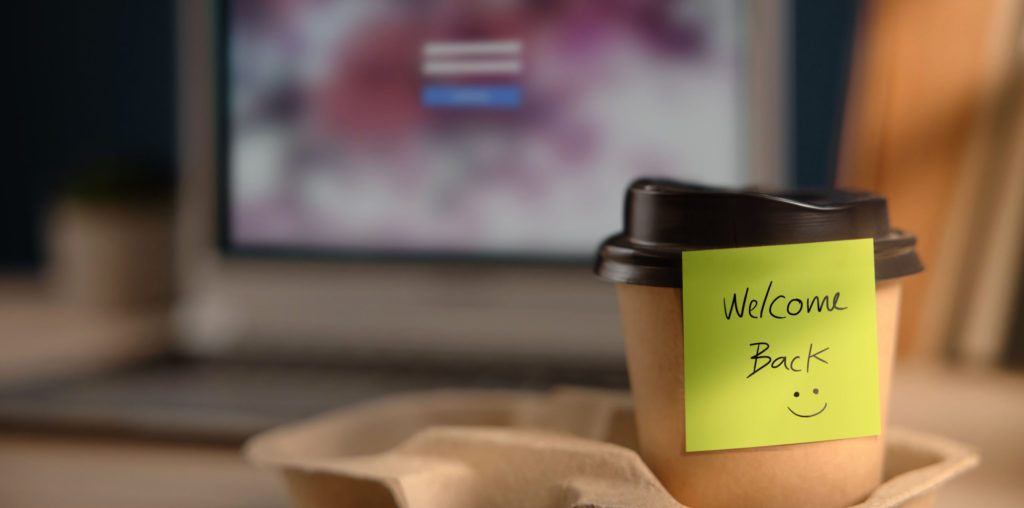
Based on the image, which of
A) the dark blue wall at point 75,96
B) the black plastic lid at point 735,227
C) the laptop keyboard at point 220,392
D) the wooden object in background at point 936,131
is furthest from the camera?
the dark blue wall at point 75,96

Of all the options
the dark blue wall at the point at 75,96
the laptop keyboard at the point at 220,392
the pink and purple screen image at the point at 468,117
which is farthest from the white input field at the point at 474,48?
the dark blue wall at the point at 75,96

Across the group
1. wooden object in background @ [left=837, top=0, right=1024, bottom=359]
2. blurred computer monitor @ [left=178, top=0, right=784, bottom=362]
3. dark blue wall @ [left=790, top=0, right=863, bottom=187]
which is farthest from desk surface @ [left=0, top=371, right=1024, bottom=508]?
dark blue wall @ [left=790, top=0, right=863, bottom=187]

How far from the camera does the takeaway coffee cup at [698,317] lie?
1.11ft

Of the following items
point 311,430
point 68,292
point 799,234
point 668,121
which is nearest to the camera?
point 799,234

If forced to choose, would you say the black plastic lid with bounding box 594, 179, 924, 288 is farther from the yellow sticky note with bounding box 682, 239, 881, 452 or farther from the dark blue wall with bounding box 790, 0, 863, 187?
the dark blue wall with bounding box 790, 0, 863, 187

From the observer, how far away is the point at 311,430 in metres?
0.48

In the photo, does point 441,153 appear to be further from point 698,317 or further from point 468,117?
point 698,317

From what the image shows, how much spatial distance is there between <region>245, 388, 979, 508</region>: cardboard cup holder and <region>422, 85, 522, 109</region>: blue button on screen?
18.1 inches

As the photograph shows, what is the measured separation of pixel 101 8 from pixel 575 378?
1.36m

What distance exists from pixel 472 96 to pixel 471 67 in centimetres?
3

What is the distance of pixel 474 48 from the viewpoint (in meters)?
0.88

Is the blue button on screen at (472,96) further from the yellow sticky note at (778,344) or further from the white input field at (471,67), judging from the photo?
the yellow sticky note at (778,344)

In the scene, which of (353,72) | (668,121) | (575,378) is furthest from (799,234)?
(353,72)

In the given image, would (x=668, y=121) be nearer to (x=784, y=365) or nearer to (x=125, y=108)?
(x=784, y=365)
